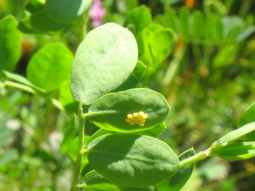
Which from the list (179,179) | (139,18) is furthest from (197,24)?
(179,179)

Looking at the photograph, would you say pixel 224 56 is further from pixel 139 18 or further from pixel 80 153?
pixel 80 153

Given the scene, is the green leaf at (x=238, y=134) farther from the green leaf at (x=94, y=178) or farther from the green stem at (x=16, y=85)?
the green stem at (x=16, y=85)

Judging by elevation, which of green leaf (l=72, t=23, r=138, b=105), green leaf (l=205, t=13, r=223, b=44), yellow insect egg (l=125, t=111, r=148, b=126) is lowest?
green leaf (l=205, t=13, r=223, b=44)

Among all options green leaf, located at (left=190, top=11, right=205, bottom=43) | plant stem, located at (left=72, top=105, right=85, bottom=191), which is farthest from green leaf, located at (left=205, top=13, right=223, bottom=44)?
plant stem, located at (left=72, top=105, right=85, bottom=191)

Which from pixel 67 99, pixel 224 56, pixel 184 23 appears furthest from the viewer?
pixel 224 56

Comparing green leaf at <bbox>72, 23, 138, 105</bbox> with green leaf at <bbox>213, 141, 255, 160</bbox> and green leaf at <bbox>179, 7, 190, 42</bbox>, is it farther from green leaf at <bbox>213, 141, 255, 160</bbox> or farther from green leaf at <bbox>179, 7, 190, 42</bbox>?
green leaf at <bbox>179, 7, 190, 42</bbox>

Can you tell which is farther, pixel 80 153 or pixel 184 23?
pixel 184 23
